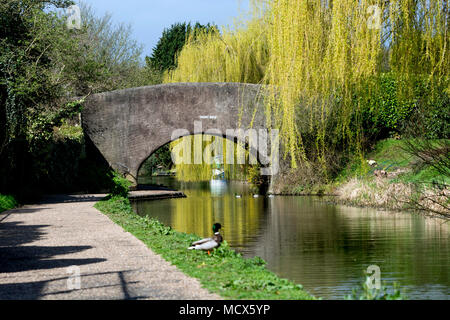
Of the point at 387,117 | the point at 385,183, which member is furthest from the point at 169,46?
the point at 385,183

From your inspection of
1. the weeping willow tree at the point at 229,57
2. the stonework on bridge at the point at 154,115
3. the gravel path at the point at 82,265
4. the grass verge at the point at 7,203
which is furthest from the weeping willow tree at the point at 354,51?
the weeping willow tree at the point at 229,57

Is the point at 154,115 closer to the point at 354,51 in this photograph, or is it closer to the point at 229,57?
the point at 229,57

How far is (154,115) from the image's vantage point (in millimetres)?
24047

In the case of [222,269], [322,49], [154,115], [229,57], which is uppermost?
[229,57]

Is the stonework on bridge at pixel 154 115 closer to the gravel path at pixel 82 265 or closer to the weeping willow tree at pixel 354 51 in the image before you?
the gravel path at pixel 82 265

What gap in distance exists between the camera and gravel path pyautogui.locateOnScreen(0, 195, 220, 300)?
19.7 ft

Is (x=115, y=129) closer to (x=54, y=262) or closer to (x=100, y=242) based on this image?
(x=100, y=242)

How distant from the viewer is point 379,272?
8.41 meters

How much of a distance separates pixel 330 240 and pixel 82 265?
19.7 ft

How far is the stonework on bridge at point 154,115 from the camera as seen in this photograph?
23.7 m

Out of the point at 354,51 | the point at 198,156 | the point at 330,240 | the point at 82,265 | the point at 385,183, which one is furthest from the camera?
the point at 198,156
